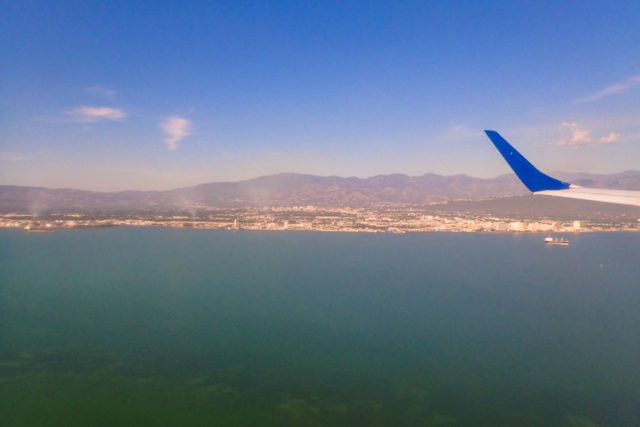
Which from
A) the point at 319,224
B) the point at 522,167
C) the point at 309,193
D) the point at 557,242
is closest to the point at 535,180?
the point at 522,167

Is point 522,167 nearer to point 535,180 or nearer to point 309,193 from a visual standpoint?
point 535,180

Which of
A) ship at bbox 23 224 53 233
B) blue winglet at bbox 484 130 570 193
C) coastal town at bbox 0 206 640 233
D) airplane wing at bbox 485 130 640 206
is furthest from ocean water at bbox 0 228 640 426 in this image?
coastal town at bbox 0 206 640 233

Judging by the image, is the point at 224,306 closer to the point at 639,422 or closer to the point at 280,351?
the point at 280,351

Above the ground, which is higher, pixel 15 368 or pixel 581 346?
pixel 15 368

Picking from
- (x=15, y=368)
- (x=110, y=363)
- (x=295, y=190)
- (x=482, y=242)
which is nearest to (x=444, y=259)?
(x=482, y=242)

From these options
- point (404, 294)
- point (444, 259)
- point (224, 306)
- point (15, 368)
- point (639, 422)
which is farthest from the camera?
point (444, 259)

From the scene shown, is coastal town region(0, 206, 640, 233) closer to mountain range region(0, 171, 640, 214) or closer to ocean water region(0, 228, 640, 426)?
ocean water region(0, 228, 640, 426)
